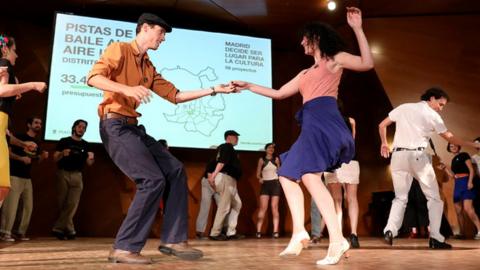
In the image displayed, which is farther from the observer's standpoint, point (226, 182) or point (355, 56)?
point (226, 182)

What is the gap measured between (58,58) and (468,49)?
6.25 meters

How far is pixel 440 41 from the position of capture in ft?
24.7

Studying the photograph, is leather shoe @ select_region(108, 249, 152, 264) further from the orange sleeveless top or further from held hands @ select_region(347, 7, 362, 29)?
held hands @ select_region(347, 7, 362, 29)

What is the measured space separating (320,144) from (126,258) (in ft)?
4.29

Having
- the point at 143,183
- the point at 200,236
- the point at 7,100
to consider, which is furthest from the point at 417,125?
the point at 200,236

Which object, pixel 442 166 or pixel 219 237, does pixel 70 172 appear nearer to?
pixel 219 237

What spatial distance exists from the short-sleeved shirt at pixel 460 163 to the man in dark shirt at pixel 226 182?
10.8 ft

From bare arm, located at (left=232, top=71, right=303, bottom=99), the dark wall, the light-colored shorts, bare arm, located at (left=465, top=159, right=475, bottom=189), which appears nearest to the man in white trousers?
the light-colored shorts

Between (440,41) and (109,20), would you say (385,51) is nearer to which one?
(440,41)

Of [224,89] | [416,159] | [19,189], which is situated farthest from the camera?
[19,189]

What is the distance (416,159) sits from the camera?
4.29 m

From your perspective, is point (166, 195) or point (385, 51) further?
point (385, 51)

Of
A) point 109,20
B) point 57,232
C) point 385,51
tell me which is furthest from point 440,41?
point 57,232

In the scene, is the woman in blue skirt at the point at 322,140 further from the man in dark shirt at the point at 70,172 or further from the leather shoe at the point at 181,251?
the man in dark shirt at the point at 70,172
